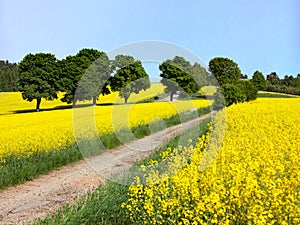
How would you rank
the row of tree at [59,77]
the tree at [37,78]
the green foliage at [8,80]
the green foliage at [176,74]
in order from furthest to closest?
the green foliage at [8,80] < the tree at [37,78] < the row of tree at [59,77] < the green foliage at [176,74]

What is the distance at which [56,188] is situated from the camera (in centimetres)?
988

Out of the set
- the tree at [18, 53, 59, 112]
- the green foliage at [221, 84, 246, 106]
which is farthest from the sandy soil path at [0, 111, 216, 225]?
the tree at [18, 53, 59, 112]

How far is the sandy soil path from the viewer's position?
7926mm

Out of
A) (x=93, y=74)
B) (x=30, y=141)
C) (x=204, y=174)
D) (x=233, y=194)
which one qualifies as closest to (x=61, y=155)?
(x=30, y=141)

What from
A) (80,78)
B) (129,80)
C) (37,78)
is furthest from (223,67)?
(129,80)

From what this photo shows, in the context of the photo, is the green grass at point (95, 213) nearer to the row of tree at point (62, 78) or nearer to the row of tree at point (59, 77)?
the row of tree at point (62, 78)

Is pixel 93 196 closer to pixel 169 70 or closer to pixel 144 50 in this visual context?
pixel 144 50

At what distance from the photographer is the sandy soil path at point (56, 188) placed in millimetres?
7926

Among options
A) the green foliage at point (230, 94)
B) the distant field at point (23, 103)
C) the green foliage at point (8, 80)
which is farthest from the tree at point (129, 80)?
the green foliage at point (8, 80)

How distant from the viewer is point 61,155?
41.5 ft

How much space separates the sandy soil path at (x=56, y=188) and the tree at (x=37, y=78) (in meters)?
34.8

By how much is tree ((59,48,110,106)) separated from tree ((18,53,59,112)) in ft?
4.17

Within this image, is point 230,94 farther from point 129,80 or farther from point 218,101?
point 129,80

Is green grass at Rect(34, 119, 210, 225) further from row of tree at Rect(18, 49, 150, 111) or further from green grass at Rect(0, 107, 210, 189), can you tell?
row of tree at Rect(18, 49, 150, 111)
